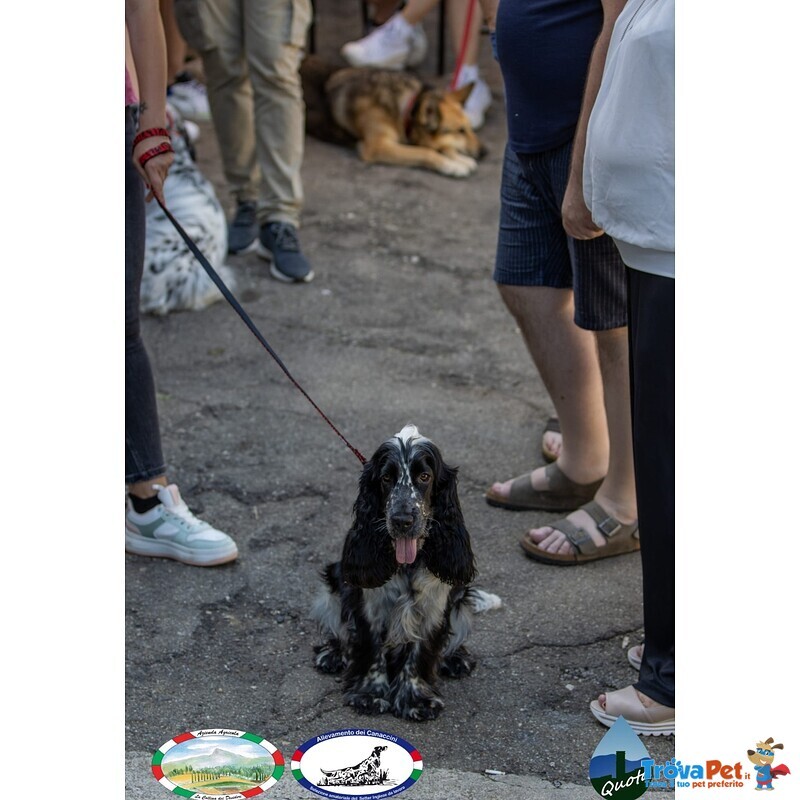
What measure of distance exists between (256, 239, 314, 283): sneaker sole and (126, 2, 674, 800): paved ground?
Answer: 0.06m

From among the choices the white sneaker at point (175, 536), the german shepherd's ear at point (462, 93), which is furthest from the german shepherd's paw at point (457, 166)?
the white sneaker at point (175, 536)

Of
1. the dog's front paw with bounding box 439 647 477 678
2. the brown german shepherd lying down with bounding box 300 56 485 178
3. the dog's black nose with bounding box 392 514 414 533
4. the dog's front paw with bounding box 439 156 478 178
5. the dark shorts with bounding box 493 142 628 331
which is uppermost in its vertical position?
the brown german shepherd lying down with bounding box 300 56 485 178

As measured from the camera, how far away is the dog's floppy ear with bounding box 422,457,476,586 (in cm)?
302

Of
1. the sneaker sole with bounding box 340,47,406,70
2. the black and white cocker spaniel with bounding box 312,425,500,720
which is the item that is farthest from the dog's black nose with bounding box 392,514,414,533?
the sneaker sole with bounding box 340,47,406,70

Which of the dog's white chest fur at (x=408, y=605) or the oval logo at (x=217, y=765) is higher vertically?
the dog's white chest fur at (x=408, y=605)

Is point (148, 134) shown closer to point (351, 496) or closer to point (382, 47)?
point (351, 496)

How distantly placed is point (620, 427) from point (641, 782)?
126 centimetres

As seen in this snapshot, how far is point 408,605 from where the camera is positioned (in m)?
3.09

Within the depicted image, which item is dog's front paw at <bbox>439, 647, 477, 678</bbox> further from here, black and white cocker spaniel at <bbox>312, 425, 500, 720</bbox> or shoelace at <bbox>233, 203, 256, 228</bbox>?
shoelace at <bbox>233, 203, 256, 228</bbox>

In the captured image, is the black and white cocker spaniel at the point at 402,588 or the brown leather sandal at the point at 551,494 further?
the brown leather sandal at the point at 551,494

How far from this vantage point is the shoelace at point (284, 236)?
20.2 ft

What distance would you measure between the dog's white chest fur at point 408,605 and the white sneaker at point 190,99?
5438 millimetres

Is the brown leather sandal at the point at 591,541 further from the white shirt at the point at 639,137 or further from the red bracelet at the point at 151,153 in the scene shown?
the red bracelet at the point at 151,153

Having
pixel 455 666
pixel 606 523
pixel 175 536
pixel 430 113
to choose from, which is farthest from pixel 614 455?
pixel 430 113
